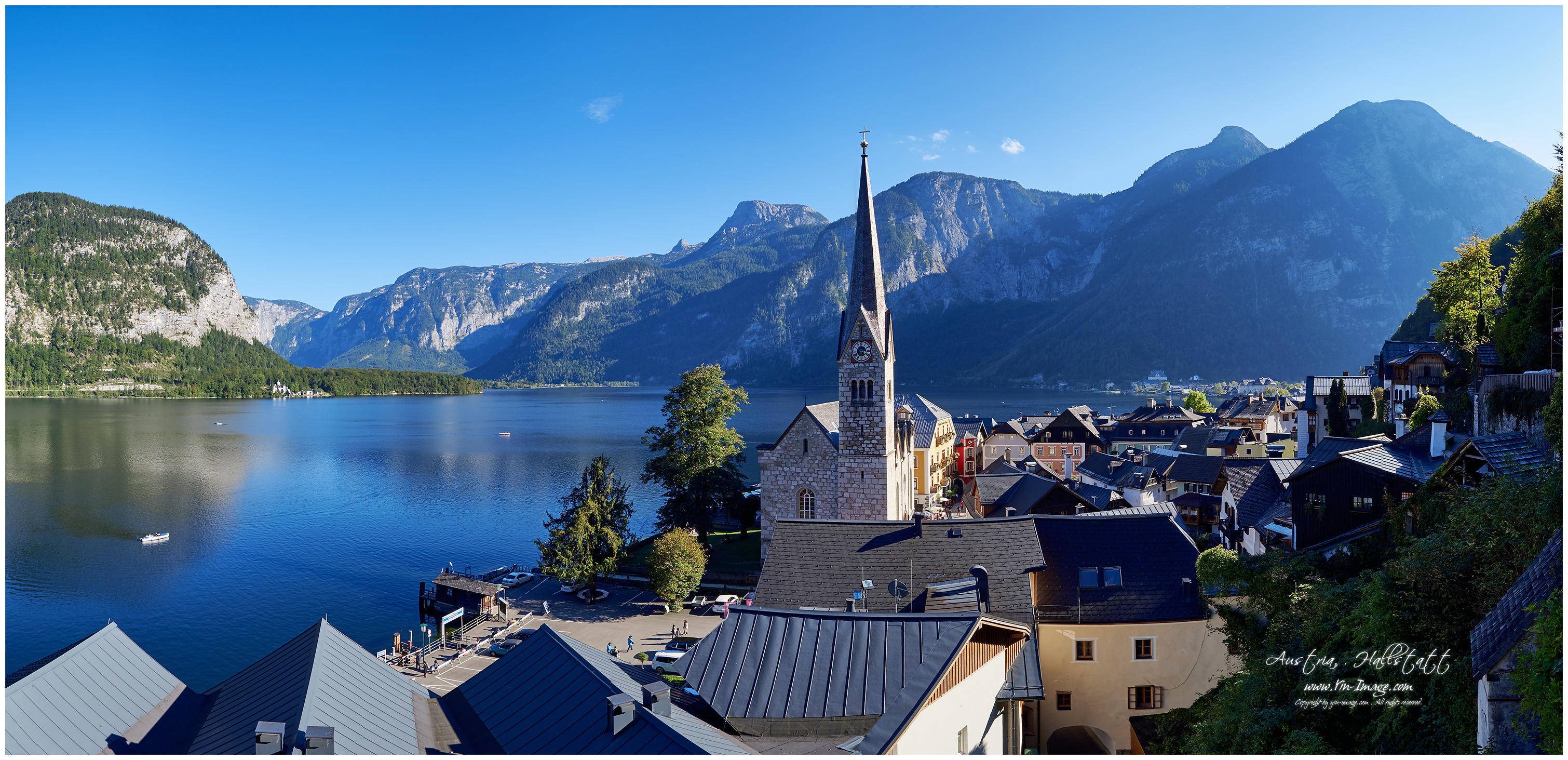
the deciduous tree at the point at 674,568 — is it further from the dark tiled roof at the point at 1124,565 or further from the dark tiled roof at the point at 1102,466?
the dark tiled roof at the point at 1102,466

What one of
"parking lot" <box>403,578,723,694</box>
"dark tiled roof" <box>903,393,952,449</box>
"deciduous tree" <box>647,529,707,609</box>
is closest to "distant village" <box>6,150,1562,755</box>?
"parking lot" <box>403,578,723,694</box>

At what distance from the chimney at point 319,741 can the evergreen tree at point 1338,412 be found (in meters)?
52.3

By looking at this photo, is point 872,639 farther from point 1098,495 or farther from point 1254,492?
point 1098,495

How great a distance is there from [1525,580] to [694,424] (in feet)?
126

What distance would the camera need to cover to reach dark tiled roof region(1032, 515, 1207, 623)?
20.6 metres

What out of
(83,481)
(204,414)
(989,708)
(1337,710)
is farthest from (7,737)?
(204,414)

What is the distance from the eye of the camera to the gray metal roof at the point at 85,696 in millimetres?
10617

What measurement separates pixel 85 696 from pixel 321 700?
3.75m

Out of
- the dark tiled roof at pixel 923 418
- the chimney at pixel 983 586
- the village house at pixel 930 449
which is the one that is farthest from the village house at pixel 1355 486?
the dark tiled roof at pixel 923 418

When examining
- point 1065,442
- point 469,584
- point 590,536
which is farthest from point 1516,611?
point 1065,442

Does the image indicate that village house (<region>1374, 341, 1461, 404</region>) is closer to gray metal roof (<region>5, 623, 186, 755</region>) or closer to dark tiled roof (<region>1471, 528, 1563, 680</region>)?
dark tiled roof (<region>1471, 528, 1563, 680</region>)

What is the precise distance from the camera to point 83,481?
252 feet

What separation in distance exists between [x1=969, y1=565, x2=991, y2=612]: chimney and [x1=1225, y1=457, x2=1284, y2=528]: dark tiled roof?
1401cm

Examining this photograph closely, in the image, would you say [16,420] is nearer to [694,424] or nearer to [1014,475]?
[694,424]
